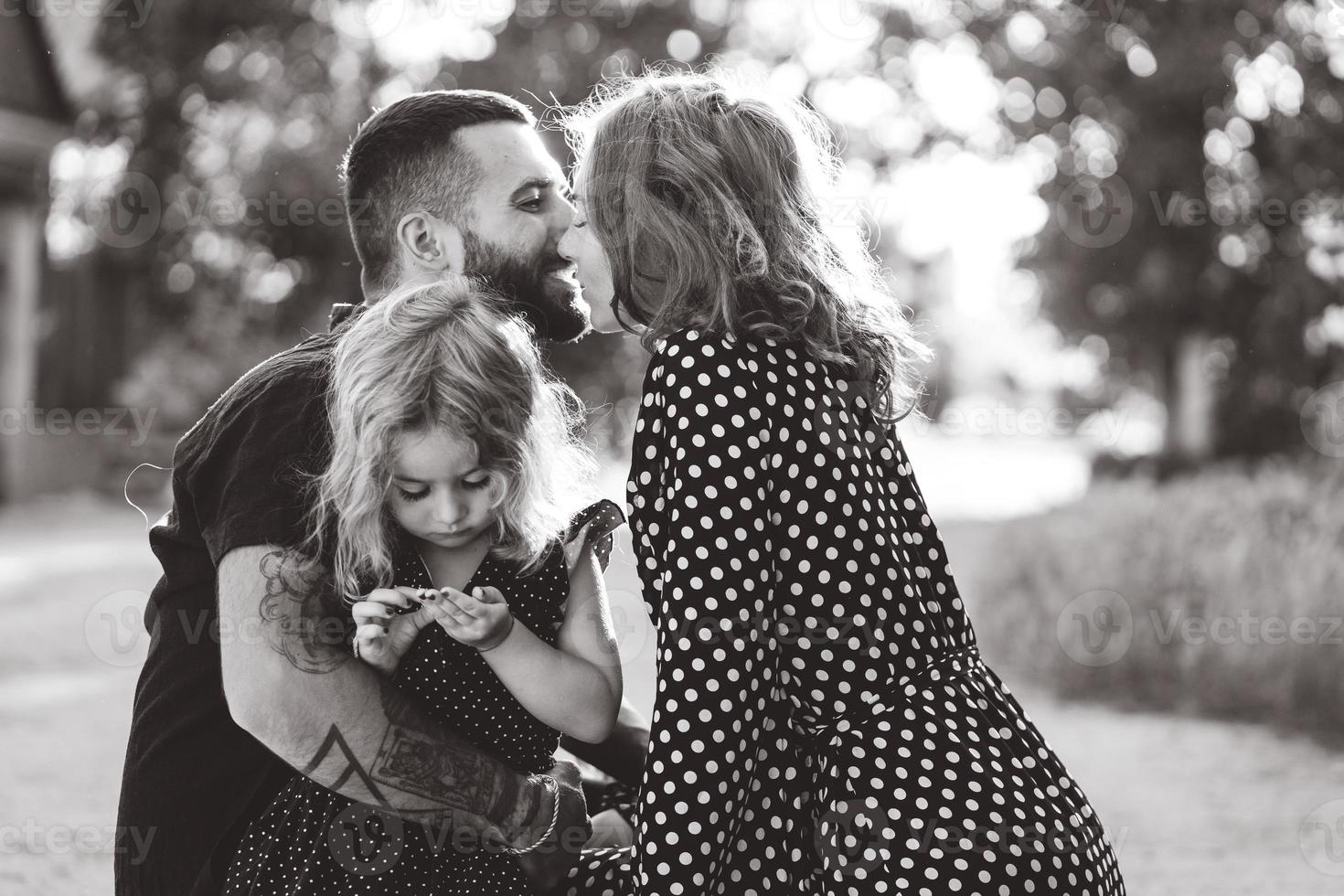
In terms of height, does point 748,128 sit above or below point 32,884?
above

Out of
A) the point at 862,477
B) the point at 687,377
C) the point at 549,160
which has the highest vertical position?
the point at 549,160

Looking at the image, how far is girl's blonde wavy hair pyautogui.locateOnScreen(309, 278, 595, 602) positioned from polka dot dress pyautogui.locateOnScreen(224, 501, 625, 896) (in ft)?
0.19

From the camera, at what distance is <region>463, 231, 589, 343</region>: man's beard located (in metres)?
2.83

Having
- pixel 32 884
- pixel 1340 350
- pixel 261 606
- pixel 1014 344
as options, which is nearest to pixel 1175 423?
pixel 1340 350

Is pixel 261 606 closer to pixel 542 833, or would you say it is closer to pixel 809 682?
pixel 542 833

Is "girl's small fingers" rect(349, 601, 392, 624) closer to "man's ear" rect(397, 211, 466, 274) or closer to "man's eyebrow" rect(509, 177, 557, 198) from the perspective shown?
"man's ear" rect(397, 211, 466, 274)

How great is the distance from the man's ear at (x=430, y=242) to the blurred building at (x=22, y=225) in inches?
586

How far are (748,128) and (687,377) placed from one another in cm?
50

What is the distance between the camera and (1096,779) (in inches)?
222

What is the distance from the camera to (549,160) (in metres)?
3.01

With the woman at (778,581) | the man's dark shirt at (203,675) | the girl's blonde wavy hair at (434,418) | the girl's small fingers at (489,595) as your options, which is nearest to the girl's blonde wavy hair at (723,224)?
the woman at (778,581)

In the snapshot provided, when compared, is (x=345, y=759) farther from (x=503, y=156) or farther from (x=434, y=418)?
(x=503, y=156)

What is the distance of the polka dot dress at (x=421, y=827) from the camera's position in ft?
7.01

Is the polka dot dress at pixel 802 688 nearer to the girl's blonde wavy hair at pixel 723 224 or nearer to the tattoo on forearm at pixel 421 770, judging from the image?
the girl's blonde wavy hair at pixel 723 224
